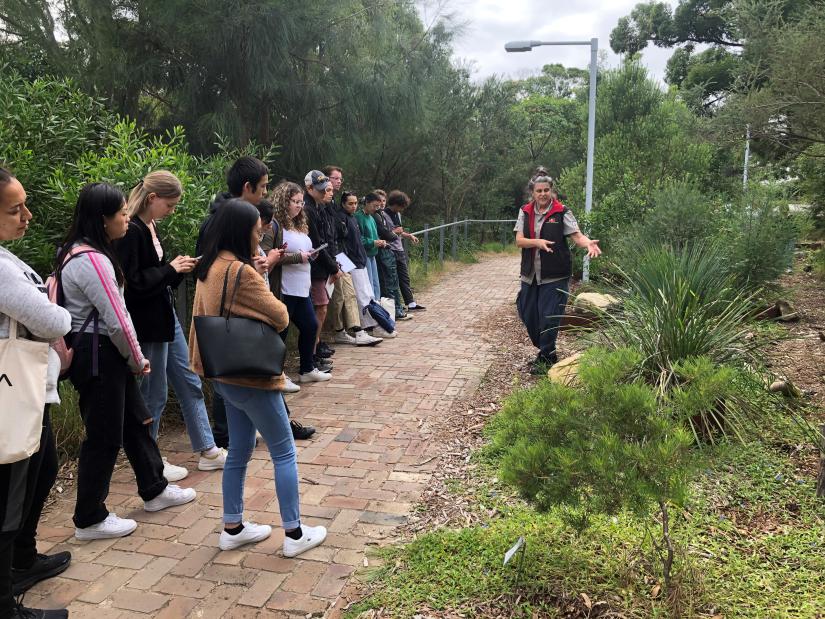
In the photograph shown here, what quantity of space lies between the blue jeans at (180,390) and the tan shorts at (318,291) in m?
2.24

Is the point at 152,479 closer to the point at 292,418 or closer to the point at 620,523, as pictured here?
the point at 292,418

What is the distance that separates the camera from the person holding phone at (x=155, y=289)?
3410 mm

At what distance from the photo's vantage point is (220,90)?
850 centimetres

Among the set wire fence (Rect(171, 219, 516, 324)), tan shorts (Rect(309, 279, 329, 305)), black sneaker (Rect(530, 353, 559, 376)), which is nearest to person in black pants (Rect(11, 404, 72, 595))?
wire fence (Rect(171, 219, 516, 324))

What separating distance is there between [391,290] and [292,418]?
13.1ft

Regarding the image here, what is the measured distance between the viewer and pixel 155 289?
11.4 feet

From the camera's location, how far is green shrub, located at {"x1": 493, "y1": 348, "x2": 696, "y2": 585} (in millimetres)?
2211

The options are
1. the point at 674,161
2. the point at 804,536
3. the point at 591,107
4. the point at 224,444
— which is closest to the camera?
the point at 804,536

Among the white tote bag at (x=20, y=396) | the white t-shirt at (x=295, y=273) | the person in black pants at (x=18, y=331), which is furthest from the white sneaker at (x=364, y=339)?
the white tote bag at (x=20, y=396)

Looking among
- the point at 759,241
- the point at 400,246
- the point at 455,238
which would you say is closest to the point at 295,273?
the point at 400,246

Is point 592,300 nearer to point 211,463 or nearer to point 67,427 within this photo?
point 211,463

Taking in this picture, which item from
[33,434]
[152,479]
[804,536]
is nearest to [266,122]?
[152,479]

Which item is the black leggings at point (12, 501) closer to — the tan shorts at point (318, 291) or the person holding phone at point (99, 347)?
the person holding phone at point (99, 347)

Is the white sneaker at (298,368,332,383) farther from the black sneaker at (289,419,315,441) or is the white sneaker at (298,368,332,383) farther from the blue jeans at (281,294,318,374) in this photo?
the black sneaker at (289,419,315,441)
